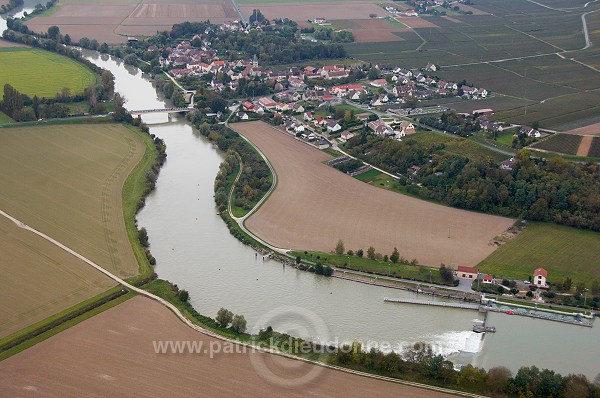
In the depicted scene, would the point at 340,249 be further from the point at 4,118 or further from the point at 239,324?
the point at 4,118

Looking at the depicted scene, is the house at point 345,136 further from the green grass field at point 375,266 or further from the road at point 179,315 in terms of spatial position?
the road at point 179,315

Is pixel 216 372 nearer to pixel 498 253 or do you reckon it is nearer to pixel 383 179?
pixel 498 253

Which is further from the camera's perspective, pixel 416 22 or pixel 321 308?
pixel 416 22

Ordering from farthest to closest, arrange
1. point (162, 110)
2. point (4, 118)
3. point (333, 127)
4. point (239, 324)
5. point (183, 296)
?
point (162, 110)
point (4, 118)
point (333, 127)
point (183, 296)
point (239, 324)

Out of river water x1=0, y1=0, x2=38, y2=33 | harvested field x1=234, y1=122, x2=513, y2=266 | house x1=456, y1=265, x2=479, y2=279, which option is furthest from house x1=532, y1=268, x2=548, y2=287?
river water x1=0, y1=0, x2=38, y2=33

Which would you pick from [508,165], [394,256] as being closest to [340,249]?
[394,256]

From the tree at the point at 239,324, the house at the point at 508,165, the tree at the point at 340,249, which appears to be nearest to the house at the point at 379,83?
the house at the point at 508,165
